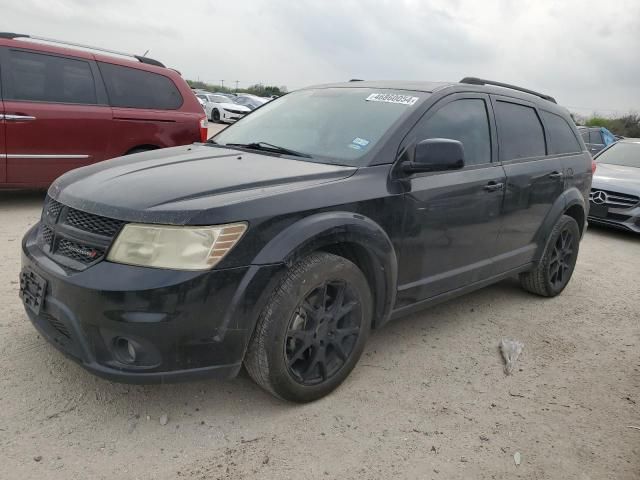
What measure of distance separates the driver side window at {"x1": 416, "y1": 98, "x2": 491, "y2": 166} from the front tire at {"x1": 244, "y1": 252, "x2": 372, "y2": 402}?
1072mm

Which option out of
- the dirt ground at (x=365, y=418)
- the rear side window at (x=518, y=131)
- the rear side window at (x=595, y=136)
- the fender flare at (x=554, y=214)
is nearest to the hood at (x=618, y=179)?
the fender flare at (x=554, y=214)

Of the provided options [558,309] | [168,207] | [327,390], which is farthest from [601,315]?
[168,207]

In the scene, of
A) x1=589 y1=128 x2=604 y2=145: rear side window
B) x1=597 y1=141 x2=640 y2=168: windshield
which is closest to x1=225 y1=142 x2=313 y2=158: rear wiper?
x1=597 y1=141 x2=640 y2=168: windshield

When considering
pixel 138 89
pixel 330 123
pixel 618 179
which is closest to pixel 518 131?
pixel 330 123

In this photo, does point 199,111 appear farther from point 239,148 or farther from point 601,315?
point 601,315

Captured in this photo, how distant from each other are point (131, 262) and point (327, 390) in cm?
120

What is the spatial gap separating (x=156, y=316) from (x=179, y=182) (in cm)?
68

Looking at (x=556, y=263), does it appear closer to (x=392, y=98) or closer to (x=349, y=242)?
(x=392, y=98)

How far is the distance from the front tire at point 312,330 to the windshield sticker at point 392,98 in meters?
1.15

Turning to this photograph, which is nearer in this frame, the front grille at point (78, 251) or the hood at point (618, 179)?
the front grille at point (78, 251)

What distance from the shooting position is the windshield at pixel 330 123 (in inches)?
125

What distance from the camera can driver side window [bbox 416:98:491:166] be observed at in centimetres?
337

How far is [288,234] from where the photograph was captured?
8.23 ft

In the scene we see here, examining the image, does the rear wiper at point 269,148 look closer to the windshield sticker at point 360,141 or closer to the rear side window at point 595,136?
the windshield sticker at point 360,141
